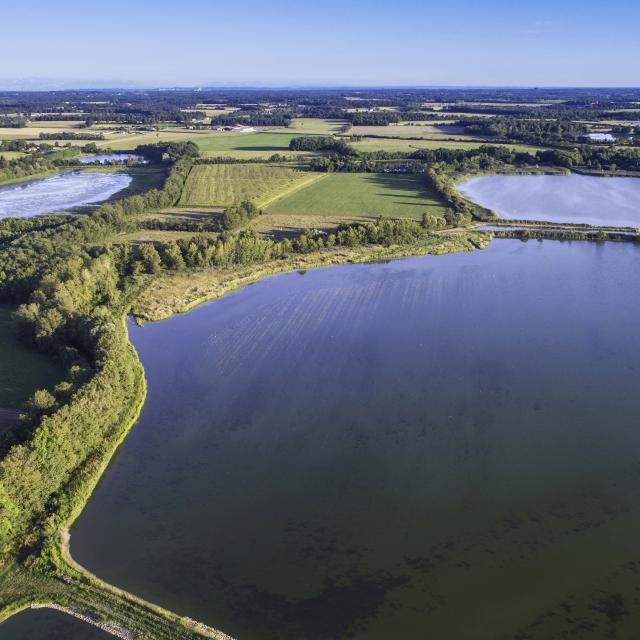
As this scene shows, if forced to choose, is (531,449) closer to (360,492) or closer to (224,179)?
(360,492)

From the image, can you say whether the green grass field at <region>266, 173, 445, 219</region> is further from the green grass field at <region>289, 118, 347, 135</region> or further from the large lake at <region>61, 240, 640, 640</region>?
the green grass field at <region>289, 118, 347, 135</region>

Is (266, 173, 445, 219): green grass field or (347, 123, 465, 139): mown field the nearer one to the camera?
(266, 173, 445, 219): green grass field

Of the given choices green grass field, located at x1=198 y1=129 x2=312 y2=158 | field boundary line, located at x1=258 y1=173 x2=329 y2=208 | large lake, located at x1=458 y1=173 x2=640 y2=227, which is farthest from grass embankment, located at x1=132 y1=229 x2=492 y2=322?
green grass field, located at x1=198 y1=129 x2=312 y2=158

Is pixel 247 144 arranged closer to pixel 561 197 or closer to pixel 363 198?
pixel 363 198

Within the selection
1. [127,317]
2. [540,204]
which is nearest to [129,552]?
[127,317]

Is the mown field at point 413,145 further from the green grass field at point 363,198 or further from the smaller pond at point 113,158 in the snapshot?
the smaller pond at point 113,158
